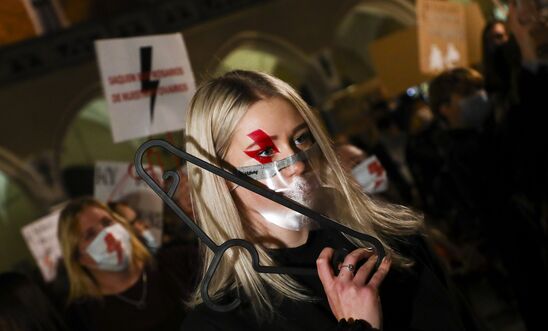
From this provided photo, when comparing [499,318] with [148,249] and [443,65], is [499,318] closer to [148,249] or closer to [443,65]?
[443,65]

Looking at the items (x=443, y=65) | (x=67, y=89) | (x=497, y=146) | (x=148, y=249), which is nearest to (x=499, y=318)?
(x=497, y=146)

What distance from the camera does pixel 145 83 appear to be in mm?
3000

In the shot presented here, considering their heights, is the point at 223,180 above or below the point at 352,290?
above

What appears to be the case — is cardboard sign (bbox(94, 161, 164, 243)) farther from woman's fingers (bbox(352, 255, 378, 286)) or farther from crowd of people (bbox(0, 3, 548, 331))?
woman's fingers (bbox(352, 255, 378, 286))

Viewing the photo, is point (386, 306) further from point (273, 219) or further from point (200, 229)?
point (200, 229)

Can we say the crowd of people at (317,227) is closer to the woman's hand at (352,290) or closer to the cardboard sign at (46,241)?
the woman's hand at (352,290)

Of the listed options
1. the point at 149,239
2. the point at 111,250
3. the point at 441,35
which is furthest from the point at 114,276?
the point at 441,35

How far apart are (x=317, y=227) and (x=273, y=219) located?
0.36 ft

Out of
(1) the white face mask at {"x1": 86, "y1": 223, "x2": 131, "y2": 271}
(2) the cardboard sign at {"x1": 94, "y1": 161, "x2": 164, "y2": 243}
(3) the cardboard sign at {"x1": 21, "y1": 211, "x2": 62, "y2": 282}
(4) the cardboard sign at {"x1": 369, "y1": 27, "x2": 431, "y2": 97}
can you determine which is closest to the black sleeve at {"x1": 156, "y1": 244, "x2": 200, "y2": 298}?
(1) the white face mask at {"x1": 86, "y1": 223, "x2": 131, "y2": 271}

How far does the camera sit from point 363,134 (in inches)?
399

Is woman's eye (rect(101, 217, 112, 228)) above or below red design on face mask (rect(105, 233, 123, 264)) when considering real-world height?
above

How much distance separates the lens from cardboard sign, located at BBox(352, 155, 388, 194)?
10.5 feet

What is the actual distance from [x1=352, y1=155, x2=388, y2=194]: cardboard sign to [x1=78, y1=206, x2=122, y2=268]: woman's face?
1.20 m

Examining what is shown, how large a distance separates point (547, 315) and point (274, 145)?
2545 mm
